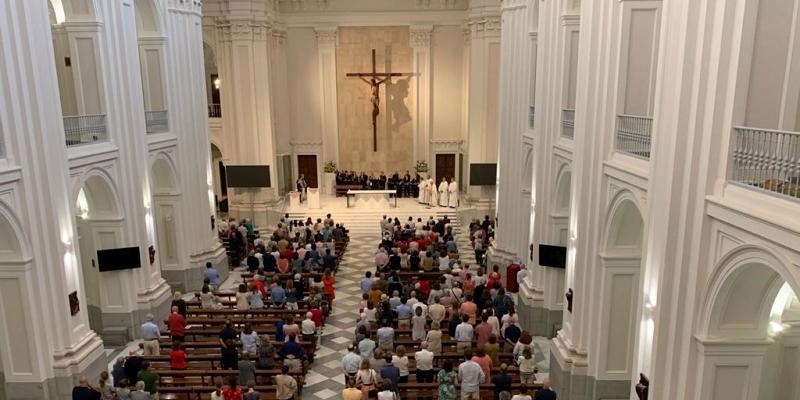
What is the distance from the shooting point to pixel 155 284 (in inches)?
627

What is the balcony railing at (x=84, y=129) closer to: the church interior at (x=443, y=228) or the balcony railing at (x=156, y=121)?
the church interior at (x=443, y=228)

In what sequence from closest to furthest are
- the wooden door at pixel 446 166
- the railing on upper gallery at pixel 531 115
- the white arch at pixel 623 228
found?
1. the white arch at pixel 623 228
2. the railing on upper gallery at pixel 531 115
3. the wooden door at pixel 446 166

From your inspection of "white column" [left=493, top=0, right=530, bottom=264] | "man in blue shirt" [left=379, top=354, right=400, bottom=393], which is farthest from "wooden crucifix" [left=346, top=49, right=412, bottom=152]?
"man in blue shirt" [left=379, top=354, right=400, bottom=393]

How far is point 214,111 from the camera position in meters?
27.4

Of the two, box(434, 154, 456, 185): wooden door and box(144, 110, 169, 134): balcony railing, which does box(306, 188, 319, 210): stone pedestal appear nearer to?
box(434, 154, 456, 185): wooden door

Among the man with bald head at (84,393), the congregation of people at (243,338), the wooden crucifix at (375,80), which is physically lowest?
the congregation of people at (243,338)

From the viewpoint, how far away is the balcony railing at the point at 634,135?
30.0 ft

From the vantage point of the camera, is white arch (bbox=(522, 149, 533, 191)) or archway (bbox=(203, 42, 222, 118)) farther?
archway (bbox=(203, 42, 222, 118))

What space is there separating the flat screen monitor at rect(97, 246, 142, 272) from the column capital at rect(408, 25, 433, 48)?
1809 centimetres

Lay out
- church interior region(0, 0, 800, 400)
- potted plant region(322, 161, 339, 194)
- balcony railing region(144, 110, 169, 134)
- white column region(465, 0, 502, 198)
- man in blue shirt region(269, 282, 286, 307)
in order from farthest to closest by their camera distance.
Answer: potted plant region(322, 161, 339, 194) → white column region(465, 0, 502, 198) → balcony railing region(144, 110, 169, 134) → man in blue shirt region(269, 282, 286, 307) → church interior region(0, 0, 800, 400)

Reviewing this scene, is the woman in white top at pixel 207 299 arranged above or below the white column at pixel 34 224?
below

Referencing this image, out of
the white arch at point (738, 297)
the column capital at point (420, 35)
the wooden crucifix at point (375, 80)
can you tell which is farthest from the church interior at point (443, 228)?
the wooden crucifix at point (375, 80)

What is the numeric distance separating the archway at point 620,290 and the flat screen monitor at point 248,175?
61.5ft

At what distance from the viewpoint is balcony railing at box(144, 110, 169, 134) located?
1716 cm
